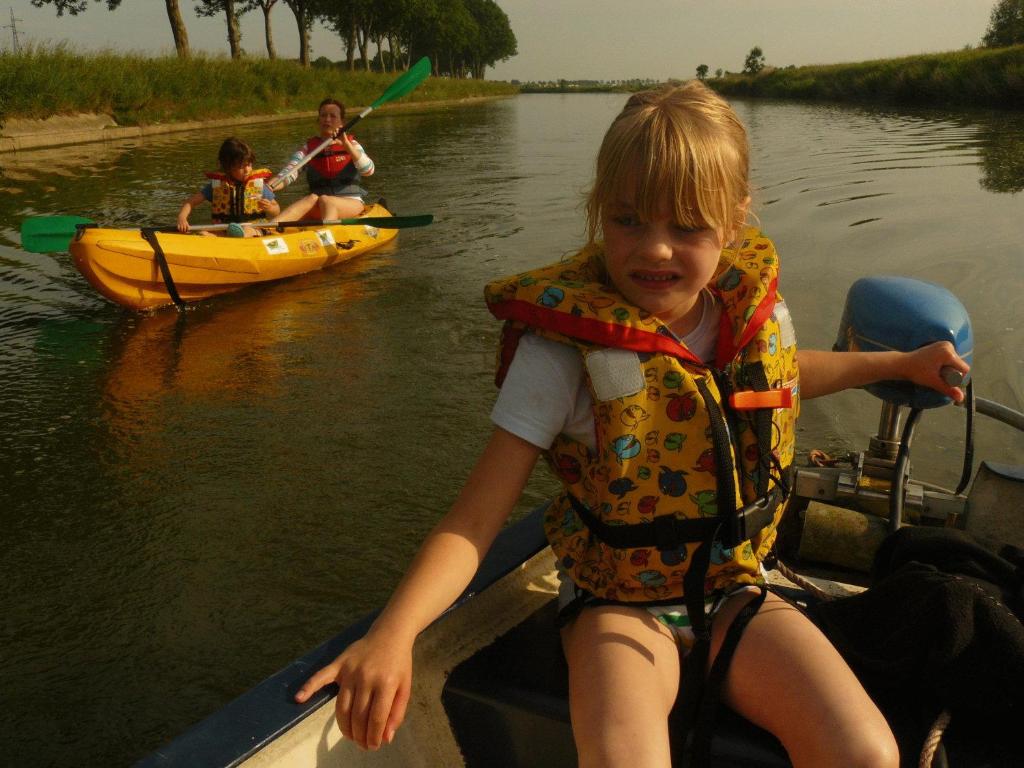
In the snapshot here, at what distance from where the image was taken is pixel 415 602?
1.25 m

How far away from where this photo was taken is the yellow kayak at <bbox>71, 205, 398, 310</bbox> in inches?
231

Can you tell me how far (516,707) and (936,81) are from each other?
30.1m

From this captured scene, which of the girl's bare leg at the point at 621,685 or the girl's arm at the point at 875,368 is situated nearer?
the girl's bare leg at the point at 621,685

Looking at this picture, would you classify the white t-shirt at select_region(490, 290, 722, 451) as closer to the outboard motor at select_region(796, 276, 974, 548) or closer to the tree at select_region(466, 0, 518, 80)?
the outboard motor at select_region(796, 276, 974, 548)

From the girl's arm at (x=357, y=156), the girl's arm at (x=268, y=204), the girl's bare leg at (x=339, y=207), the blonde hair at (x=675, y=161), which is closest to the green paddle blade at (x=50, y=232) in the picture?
the girl's arm at (x=268, y=204)

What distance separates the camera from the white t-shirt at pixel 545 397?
1417mm

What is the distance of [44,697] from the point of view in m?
2.62

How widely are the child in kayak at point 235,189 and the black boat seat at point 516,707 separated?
6016 millimetres

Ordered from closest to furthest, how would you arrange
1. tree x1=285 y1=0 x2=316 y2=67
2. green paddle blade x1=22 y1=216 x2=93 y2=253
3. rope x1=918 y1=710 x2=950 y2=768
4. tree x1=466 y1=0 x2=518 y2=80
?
rope x1=918 y1=710 x2=950 y2=768 < green paddle blade x1=22 y1=216 x2=93 y2=253 < tree x1=285 y1=0 x2=316 y2=67 < tree x1=466 y1=0 x2=518 y2=80

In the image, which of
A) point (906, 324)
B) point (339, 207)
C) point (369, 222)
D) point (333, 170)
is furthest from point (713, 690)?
point (333, 170)

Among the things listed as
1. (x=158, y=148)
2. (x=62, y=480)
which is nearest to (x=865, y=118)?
(x=158, y=148)

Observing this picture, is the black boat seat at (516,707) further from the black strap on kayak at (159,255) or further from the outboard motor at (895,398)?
the black strap on kayak at (159,255)

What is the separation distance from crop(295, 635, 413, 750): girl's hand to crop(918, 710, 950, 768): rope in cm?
74

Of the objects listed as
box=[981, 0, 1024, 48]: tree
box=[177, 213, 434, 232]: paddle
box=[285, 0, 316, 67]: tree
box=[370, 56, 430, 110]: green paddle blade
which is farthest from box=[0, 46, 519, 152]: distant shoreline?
box=[981, 0, 1024, 48]: tree
